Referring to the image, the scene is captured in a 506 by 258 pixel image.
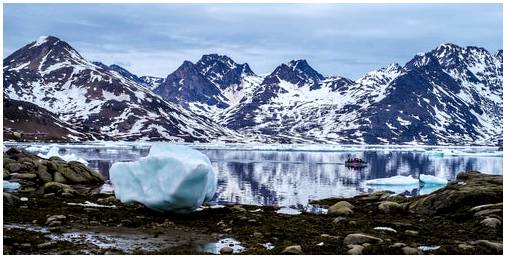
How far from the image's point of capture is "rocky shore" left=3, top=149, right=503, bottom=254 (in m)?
18.4

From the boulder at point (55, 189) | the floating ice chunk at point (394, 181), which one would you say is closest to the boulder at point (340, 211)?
the boulder at point (55, 189)

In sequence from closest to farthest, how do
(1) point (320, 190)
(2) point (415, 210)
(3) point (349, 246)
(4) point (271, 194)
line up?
(3) point (349, 246), (2) point (415, 210), (4) point (271, 194), (1) point (320, 190)

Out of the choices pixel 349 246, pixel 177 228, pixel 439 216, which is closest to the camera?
pixel 349 246

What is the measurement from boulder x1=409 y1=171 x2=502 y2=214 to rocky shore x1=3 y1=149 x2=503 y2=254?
2.0 inches

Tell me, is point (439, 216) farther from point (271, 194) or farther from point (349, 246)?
point (271, 194)

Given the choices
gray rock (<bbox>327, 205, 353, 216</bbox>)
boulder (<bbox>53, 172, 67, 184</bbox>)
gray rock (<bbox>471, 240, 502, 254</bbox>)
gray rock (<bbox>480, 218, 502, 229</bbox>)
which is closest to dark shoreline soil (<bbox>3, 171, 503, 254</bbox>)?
gray rock (<bbox>471, 240, 502, 254</bbox>)

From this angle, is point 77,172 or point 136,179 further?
point 77,172

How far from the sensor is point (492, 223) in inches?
938

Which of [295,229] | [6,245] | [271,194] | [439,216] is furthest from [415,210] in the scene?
[6,245]

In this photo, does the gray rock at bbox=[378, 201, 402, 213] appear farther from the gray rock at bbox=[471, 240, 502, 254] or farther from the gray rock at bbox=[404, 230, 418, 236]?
the gray rock at bbox=[471, 240, 502, 254]

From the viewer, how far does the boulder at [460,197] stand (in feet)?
95.9

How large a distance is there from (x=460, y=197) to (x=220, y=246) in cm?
1531

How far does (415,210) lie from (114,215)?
52.4ft

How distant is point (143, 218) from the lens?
2619cm
